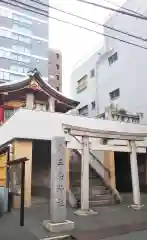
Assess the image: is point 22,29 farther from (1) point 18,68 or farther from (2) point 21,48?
(1) point 18,68

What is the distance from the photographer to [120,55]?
2550cm

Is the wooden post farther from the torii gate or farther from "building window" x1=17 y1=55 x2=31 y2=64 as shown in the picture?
"building window" x1=17 y1=55 x2=31 y2=64

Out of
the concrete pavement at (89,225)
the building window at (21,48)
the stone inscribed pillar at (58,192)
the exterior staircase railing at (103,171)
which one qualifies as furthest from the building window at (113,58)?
the building window at (21,48)

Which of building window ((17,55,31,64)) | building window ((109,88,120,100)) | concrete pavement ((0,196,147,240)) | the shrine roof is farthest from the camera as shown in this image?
building window ((17,55,31,64))

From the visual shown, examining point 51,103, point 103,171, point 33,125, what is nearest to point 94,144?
point 33,125

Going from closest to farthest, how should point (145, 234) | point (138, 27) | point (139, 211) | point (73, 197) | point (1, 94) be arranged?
point (145, 234), point (139, 211), point (73, 197), point (1, 94), point (138, 27)

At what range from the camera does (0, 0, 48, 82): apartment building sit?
48094 millimetres

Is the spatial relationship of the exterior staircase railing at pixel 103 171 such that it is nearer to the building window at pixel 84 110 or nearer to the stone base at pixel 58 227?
the stone base at pixel 58 227

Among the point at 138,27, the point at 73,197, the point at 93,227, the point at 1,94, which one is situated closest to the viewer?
the point at 93,227

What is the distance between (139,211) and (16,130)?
7765 millimetres

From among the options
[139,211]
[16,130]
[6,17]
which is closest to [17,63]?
[6,17]

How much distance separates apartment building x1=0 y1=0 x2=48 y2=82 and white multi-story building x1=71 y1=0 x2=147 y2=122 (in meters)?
22.0

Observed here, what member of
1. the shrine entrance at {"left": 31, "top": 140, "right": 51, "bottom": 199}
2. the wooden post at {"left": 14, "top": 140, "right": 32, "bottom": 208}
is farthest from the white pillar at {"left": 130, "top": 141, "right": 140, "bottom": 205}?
the shrine entrance at {"left": 31, "top": 140, "right": 51, "bottom": 199}

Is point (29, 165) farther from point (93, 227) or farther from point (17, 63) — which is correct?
point (17, 63)
